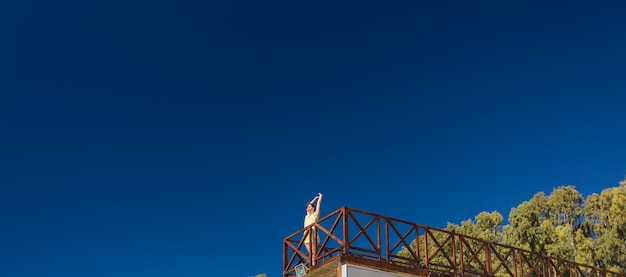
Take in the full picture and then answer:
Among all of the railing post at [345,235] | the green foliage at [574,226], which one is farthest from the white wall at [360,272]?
the green foliage at [574,226]

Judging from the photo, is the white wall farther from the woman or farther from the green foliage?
the green foliage

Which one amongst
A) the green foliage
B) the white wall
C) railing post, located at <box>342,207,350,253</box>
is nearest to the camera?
the white wall

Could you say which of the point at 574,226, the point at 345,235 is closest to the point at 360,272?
the point at 345,235

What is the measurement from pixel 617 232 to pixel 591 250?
1.42m

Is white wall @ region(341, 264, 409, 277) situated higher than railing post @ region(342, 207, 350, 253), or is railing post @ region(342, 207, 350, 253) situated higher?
railing post @ region(342, 207, 350, 253)

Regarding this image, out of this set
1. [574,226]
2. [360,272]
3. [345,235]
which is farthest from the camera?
[574,226]

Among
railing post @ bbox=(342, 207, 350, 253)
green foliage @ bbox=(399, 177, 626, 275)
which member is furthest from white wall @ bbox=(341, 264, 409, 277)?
green foliage @ bbox=(399, 177, 626, 275)

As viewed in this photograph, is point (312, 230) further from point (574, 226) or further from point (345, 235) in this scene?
point (574, 226)

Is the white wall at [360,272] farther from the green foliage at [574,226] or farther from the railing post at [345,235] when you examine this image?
the green foliage at [574,226]

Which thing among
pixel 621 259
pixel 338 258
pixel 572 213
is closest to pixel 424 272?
pixel 338 258

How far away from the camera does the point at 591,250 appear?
32094 millimetres

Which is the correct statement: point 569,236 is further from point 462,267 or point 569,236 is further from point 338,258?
point 338,258

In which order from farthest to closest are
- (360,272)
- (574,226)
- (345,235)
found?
(574,226) < (360,272) < (345,235)

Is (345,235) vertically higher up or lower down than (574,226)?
lower down
